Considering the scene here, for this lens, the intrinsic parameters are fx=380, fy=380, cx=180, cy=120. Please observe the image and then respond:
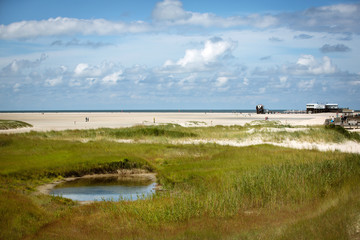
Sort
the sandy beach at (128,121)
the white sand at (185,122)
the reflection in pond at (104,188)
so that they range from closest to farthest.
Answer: the reflection in pond at (104,188)
the white sand at (185,122)
the sandy beach at (128,121)

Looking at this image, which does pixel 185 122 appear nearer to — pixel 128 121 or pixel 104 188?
pixel 128 121

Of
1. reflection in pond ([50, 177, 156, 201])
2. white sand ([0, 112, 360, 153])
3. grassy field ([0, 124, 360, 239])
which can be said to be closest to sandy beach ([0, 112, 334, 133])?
white sand ([0, 112, 360, 153])

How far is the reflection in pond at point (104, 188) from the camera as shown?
59.3 feet

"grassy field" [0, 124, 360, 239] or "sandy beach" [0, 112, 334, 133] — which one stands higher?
"sandy beach" [0, 112, 334, 133]

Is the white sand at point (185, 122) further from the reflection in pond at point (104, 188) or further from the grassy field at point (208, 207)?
the reflection in pond at point (104, 188)

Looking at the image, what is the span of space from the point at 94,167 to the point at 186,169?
19.5ft

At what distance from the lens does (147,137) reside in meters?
40.7

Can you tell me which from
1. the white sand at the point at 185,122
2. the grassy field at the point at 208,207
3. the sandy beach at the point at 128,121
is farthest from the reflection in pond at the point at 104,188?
the sandy beach at the point at 128,121

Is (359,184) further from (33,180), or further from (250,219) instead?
(33,180)

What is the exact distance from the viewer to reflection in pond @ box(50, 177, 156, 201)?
18.1m

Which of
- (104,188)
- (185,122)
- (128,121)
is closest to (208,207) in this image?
(104,188)

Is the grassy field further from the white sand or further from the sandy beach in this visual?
the sandy beach

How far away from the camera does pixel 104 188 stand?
20.1 metres

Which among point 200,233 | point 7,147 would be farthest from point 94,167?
point 200,233
